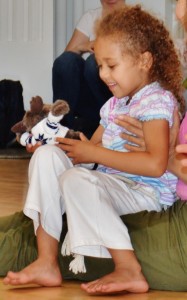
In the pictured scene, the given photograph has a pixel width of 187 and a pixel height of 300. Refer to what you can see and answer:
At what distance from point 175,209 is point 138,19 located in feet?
1.33

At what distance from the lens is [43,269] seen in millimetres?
1514

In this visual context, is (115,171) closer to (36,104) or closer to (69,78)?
(36,104)

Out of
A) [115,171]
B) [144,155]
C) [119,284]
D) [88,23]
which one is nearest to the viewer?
[119,284]

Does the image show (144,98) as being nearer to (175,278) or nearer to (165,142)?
(165,142)

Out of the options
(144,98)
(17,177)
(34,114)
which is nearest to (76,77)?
(17,177)

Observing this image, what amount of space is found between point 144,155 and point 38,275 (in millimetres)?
297

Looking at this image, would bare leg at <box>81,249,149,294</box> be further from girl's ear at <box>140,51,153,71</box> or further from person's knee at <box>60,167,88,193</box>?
Answer: girl's ear at <box>140,51,153,71</box>

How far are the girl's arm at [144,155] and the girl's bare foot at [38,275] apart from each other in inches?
8.5

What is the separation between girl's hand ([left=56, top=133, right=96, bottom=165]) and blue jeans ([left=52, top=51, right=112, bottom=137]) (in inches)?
68.8

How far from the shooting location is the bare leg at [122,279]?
1423 millimetres

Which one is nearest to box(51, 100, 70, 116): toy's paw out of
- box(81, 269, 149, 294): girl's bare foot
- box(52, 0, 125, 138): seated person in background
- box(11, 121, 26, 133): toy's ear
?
box(11, 121, 26, 133): toy's ear

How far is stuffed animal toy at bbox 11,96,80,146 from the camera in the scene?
1.77 metres

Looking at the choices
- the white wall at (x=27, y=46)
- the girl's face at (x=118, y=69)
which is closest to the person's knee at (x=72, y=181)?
the girl's face at (x=118, y=69)

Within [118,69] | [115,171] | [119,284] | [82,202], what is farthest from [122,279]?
[118,69]
